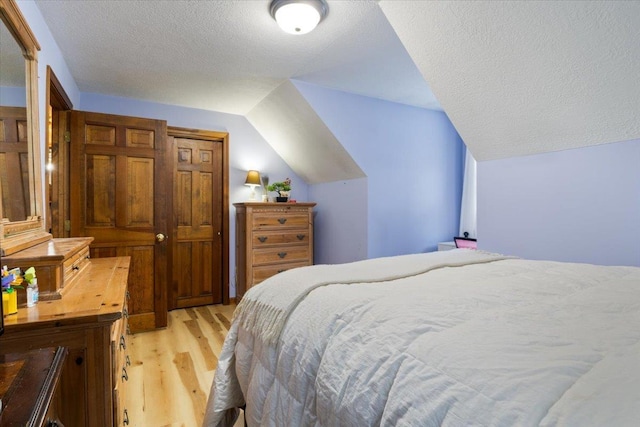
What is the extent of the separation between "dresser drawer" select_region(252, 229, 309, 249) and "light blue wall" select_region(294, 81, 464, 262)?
14.5 inches

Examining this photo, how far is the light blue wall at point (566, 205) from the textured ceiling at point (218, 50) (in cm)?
121

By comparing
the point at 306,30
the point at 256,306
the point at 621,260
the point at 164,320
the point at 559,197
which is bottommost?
the point at 164,320

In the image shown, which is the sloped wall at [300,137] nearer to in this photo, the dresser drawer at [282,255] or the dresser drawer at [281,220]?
the dresser drawer at [281,220]

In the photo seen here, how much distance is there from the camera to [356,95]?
3.35 metres

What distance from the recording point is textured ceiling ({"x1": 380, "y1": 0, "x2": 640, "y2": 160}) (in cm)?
154

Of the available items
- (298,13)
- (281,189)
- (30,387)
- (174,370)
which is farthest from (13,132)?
(281,189)

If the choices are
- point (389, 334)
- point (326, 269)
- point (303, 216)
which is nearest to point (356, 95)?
point (303, 216)

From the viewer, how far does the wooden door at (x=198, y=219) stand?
3678mm

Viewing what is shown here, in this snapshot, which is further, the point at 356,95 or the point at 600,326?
the point at 356,95

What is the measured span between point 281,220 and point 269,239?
0.81 feet

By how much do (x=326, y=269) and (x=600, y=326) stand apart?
Answer: 887 millimetres

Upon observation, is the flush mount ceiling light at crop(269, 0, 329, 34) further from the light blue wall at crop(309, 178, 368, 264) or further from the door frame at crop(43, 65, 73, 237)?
the door frame at crop(43, 65, 73, 237)

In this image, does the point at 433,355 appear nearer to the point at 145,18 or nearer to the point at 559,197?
the point at 559,197

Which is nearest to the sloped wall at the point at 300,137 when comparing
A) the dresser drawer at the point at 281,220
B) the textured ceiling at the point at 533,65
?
the dresser drawer at the point at 281,220
